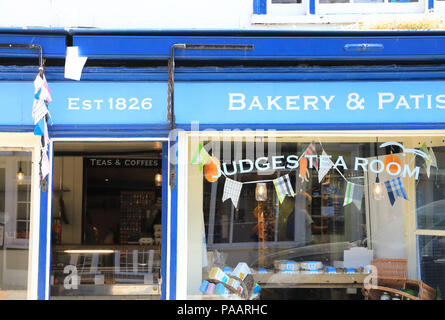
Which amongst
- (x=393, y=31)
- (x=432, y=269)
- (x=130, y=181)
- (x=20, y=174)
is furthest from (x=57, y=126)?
(x=130, y=181)

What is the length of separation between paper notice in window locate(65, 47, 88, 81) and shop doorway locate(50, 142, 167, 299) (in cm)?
369

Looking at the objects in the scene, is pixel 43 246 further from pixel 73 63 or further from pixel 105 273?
pixel 105 273

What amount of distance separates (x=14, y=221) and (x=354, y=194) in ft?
13.9

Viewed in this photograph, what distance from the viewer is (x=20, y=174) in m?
5.55

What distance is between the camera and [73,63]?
4652mm

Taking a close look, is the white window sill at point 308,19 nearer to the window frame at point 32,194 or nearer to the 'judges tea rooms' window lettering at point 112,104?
the 'judges tea rooms' window lettering at point 112,104

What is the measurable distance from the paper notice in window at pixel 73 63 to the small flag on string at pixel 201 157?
4.50 ft

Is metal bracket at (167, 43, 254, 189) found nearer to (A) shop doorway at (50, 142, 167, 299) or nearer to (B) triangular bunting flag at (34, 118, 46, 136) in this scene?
(B) triangular bunting flag at (34, 118, 46, 136)

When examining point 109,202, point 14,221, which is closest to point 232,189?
point 14,221

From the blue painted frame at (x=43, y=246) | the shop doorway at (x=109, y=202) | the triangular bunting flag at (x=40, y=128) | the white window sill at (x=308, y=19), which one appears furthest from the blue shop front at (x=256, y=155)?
the shop doorway at (x=109, y=202)

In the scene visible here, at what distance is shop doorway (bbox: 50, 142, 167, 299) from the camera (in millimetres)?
8492

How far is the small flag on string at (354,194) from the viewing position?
5922mm
